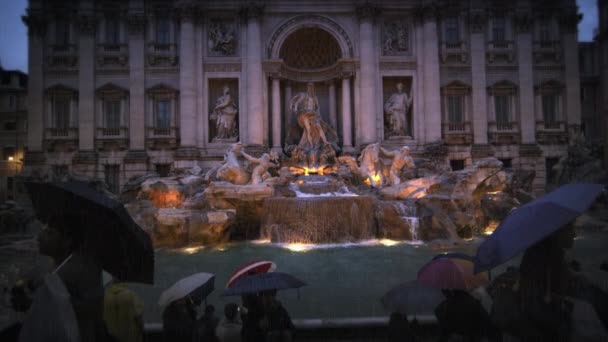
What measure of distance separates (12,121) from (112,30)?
13785 mm

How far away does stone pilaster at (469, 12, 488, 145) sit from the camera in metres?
20.0

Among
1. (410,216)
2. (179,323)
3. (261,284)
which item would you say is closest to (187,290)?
(179,323)

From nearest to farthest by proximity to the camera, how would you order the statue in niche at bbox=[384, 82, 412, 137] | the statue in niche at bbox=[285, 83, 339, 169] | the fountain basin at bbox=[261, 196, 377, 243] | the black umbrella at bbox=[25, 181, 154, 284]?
the black umbrella at bbox=[25, 181, 154, 284], the fountain basin at bbox=[261, 196, 377, 243], the statue in niche at bbox=[285, 83, 339, 169], the statue in niche at bbox=[384, 82, 412, 137]

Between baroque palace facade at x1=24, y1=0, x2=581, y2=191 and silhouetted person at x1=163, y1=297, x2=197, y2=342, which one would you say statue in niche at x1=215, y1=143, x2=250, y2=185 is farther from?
silhouetted person at x1=163, y1=297, x2=197, y2=342

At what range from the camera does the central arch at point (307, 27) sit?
19.6 m

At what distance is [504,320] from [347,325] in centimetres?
180

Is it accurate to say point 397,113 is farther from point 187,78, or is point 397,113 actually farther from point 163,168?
point 163,168

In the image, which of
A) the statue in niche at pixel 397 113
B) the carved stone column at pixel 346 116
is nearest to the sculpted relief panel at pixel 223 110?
the carved stone column at pixel 346 116

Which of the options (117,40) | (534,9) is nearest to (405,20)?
(534,9)

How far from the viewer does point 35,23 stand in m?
19.7

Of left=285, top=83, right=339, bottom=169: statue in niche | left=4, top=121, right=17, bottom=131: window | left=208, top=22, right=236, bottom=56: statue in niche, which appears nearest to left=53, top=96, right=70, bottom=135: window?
left=208, top=22, right=236, bottom=56: statue in niche

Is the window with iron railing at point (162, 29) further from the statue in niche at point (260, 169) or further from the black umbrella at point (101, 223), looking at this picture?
the black umbrella at point (101, 223)

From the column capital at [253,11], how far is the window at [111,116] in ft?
27.3

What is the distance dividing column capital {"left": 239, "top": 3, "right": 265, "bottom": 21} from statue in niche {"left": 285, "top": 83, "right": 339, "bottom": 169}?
462cm
